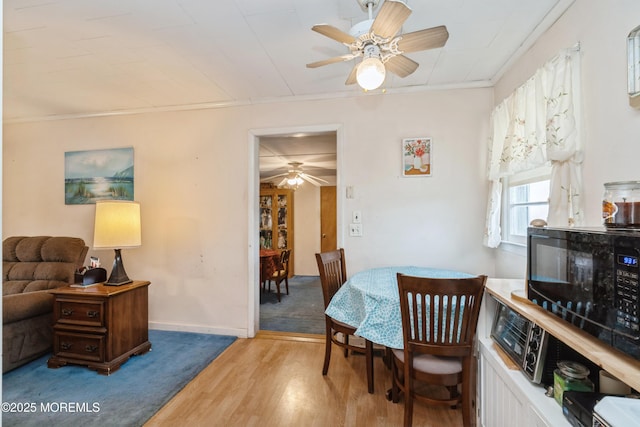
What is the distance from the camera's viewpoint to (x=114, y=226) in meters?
2.47

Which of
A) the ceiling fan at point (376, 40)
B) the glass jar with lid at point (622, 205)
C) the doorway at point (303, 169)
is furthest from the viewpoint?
the doorway at point (303, 169)

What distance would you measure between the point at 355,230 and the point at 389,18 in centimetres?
181

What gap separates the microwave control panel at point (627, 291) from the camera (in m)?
0.79

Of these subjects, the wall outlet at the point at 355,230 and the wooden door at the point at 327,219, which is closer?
the wall outlet at the point at 355,230

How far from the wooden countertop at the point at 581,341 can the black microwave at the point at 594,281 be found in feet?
0.09

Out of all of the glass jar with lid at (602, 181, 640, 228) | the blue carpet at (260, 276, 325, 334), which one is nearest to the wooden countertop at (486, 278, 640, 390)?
the glass jar with lid at (602, 181, 640, 228)

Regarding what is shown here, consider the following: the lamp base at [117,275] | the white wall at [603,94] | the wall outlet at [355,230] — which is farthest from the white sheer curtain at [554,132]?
the lamp base at [117,275]

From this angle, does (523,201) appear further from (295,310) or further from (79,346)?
(79,346)

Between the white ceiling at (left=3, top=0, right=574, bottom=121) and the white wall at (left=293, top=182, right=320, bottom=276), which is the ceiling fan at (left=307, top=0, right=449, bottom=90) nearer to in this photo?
the white ceiling at (left=3, top=0, right=574, bottom=121)

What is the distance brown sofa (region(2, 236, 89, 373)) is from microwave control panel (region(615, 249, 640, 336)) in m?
3.50

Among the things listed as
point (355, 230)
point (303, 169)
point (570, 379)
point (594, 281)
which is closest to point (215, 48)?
point (355, 230)

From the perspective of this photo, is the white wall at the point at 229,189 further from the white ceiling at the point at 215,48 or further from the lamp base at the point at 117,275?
the lamp base at the point at 117,275

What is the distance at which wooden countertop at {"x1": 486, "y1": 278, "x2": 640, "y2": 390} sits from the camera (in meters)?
0.77

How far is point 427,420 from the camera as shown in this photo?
1827 millimetres
